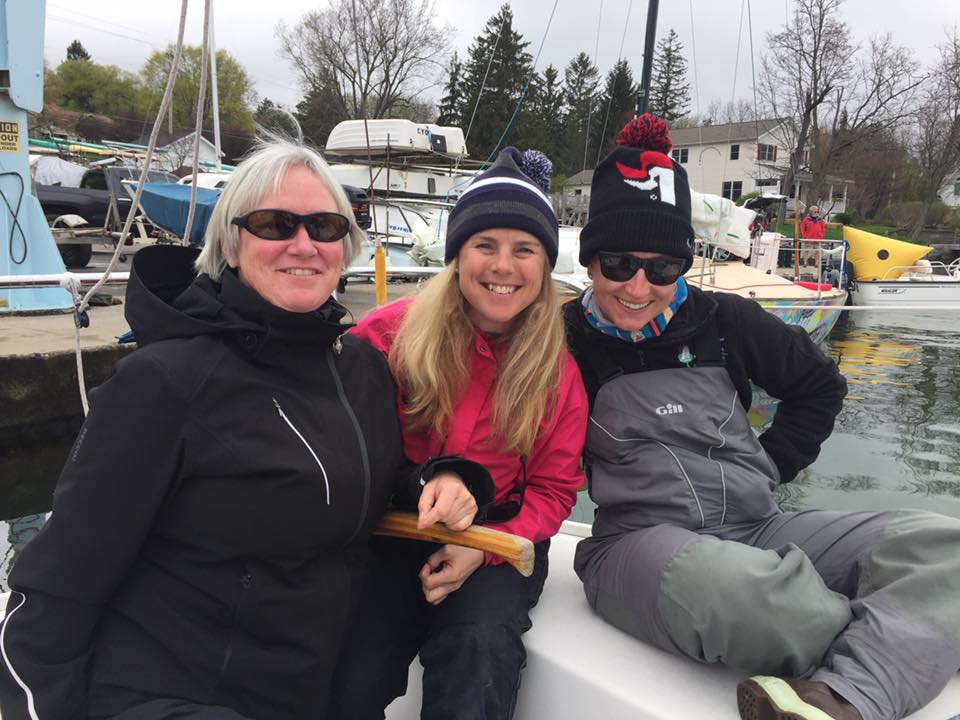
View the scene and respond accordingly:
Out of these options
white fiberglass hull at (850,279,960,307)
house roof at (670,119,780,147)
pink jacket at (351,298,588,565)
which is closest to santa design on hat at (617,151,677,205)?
pink jacket at (351,298,588,565)

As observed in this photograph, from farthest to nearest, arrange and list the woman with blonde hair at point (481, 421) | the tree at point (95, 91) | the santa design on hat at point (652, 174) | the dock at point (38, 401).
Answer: the tree at point (95, 91) → the dock at point (38, 401) → the santa design on hat at point (652, 174) → the woman with blonde hair at point (481, 421)

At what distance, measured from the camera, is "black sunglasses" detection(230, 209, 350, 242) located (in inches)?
55.7

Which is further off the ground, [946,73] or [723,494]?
[946,73]

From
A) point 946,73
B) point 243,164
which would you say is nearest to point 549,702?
point 243,164

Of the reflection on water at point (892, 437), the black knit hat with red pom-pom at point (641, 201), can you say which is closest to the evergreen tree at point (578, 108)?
the reflection on water at point (892, 437)

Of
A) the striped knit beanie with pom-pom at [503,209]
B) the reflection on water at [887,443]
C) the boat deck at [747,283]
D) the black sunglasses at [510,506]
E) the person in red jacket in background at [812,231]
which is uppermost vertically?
the person in red jacket in background at [812,231]

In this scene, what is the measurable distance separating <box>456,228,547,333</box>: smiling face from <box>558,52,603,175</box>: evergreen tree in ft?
140

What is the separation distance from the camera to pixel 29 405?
556 cm

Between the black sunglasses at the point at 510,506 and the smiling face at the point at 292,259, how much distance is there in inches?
26.3

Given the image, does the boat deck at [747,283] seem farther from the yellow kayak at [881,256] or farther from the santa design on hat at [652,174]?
the yellow kayak at [881,256]

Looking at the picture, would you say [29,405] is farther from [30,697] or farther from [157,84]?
[157,84]

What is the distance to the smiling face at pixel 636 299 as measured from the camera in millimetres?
1803

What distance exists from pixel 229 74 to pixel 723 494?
174 ft

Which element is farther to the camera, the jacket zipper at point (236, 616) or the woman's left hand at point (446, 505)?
the woman's left hand at point (446, 505)
